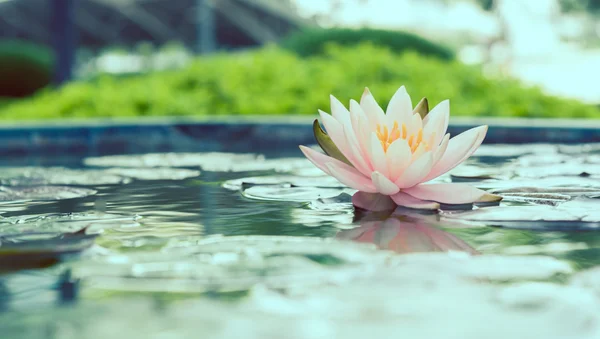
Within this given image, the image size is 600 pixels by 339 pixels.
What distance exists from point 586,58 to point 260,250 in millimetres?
20770

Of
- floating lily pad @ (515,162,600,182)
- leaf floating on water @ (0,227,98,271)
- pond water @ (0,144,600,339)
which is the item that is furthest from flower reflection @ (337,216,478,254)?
floating lily pad @ (515,162,600,182)

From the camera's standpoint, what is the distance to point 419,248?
1.18 meters

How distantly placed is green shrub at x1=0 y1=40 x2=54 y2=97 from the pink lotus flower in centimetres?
1339

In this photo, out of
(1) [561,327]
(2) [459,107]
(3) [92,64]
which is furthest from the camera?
(3) [92,64]

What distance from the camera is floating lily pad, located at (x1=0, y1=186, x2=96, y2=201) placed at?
1.91 meters

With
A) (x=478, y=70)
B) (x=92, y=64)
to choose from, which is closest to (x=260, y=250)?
(x=478, y=70)

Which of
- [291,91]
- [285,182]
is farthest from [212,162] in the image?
[291,91]

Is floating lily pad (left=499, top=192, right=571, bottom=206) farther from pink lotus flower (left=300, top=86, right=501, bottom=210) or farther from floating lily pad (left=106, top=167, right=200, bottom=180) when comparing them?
floating lily pad (left=106, top=167, right=200, bottom=180)

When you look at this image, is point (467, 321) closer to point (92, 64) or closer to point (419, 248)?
point (419, 248)

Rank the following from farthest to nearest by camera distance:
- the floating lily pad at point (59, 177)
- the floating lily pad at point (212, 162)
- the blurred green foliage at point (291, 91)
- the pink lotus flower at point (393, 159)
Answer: the blurred green foliage at point (291, 91) < the floating lily pad at point (212, 162) < the floating lily pad at point (59, 177) < the pink lotus flower at point (393, 159)

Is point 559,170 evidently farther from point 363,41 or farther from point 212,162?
point 363,41

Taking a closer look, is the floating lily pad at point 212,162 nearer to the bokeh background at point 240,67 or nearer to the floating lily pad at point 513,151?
the floating lily pad at point 513,151

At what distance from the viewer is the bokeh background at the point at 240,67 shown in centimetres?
654

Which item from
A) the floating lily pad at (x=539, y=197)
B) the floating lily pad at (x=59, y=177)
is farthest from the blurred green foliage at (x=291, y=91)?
the floating lily pad at (x=539, y=197)
